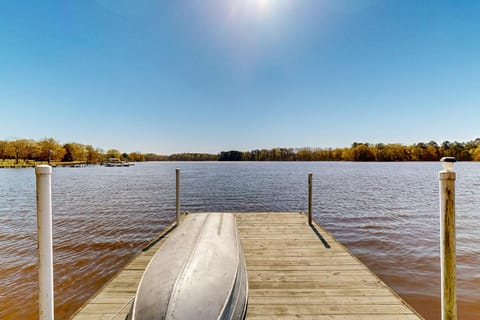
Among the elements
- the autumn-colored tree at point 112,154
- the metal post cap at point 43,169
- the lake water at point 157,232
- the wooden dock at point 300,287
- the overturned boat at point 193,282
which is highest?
→ the autumn-colored tree at point 112,154

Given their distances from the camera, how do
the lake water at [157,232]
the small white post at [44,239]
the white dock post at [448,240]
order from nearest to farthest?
1. the small white post at [44,239]
2. the white dock post at [448,240]
3. the lake water at [157,232]

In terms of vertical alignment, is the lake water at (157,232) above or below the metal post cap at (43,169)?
below

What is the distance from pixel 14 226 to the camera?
25.5ft

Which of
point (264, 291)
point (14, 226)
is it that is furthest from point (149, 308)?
point (14, 226)

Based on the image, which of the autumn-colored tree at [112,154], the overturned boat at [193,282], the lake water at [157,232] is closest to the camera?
the overturned boat at [193,282]

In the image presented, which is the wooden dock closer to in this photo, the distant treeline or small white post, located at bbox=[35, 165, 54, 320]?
small white post, located at bbox=[35, 165, 54, 320]

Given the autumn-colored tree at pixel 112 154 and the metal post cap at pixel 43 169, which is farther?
the autumn-colored tree at pixel 112 154

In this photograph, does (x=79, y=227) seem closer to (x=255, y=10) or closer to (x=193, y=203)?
(x=193, y=203)

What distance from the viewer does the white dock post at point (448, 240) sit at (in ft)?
6.36

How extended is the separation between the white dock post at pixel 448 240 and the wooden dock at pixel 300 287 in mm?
475

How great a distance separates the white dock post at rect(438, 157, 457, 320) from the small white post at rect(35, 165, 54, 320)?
3.02 meters

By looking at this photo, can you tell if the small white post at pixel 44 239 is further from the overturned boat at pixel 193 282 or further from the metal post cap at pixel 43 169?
the overturned boat at pixel 193 282

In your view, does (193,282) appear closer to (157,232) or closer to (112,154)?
(157,232)

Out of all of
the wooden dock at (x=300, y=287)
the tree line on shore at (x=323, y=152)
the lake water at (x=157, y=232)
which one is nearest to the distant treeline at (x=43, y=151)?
the tree line on shore at (x=323, y=152)
